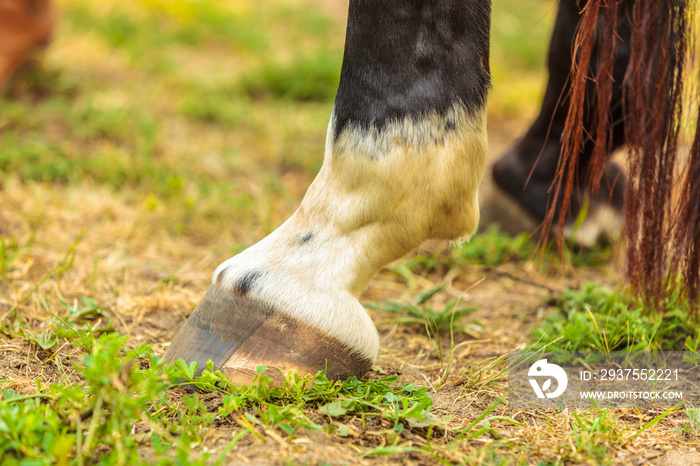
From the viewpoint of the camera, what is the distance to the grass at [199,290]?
97cm

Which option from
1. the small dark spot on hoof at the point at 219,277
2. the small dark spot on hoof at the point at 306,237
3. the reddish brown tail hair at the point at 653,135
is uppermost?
the reddish brown tail hair at the point at 653,135

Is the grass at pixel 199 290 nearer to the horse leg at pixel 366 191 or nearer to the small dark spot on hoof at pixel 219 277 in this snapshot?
the horse leg at pixel 366 191

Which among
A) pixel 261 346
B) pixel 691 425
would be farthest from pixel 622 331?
pixel 261 346

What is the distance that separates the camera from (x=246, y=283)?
45.3 inches

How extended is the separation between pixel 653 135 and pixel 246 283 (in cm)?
80

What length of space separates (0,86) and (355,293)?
95.7 inches

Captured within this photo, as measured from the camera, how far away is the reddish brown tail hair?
3.63 ft

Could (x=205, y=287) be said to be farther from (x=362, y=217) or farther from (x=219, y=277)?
(x=362, y=217)

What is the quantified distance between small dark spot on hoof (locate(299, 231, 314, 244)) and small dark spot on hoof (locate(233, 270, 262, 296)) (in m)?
0.10

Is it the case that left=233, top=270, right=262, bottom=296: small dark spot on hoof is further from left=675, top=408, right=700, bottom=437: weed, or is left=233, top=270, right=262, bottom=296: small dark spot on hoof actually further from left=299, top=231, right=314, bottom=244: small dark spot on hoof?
left=675, top=408, right=700, bottom=437: weed

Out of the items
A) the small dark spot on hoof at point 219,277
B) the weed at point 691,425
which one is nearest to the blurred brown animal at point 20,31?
the small dark spot on hoof at point 219,277

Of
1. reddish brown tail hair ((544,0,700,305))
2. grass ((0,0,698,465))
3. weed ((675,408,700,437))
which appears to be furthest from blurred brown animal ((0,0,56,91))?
weed ((675,408,700,437))

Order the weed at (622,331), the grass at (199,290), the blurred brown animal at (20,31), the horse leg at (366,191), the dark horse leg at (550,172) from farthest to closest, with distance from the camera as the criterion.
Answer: the blurred brown animal at (20,31)
the dark horse leg at (550,172)
the weed at (622,331)
the horse leg at (366,191)
the grass at (199,290)

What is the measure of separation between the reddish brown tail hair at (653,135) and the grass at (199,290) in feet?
0.55
